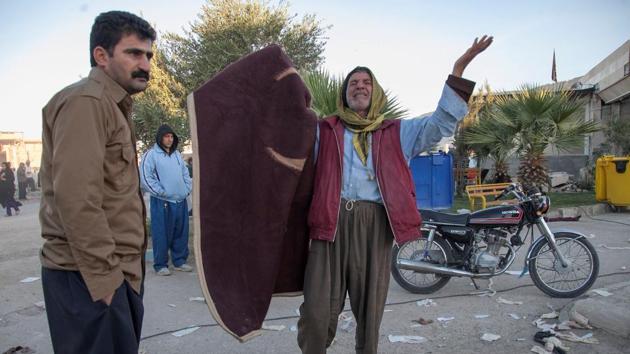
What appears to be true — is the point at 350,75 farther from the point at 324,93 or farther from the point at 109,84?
the point at 324,93

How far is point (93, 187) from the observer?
63.7 inches

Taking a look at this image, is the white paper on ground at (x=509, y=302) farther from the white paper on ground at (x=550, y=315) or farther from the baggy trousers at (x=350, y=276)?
the baggy trousers at (x=350, y=276)

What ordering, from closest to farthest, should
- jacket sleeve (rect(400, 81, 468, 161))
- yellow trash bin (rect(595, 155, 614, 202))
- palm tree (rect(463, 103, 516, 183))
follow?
jacket sleeve (rect(400, 81, 468, 161)) < yellow trash bin (rect(595, 155, 614, 202)) < palm tree (rect(463, 103, 516, 183))

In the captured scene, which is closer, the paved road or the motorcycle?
the paved road

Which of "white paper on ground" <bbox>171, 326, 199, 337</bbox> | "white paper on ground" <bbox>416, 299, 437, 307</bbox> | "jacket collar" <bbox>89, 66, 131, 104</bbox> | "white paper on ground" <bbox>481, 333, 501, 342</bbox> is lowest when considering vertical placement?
"white paper on ground" <bbox>171, 326, 199, 337</bbox>

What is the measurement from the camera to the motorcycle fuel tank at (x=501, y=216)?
15.6 ft

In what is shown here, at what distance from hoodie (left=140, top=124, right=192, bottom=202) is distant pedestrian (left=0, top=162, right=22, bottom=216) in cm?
1142

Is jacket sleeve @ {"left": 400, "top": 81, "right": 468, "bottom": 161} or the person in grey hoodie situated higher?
jacket sleeve @ {"left": 400, "top": 81, "right": 468, "bottom": 161}

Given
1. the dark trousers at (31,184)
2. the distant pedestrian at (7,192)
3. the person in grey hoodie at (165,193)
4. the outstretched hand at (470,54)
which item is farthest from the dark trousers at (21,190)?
the outstretched hand at (470,54)

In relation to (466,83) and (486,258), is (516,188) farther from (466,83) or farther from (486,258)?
(466,83)

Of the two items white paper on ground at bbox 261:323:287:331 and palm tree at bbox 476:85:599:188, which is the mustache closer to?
white paper on ground at bbox 261:323:287:331

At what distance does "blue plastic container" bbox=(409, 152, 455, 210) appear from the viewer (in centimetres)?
985

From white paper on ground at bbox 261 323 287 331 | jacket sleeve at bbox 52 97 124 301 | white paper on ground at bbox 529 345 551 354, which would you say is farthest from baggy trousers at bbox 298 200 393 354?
white paper on ground at bbox 529 345 551 354

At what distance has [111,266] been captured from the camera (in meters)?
1.68
